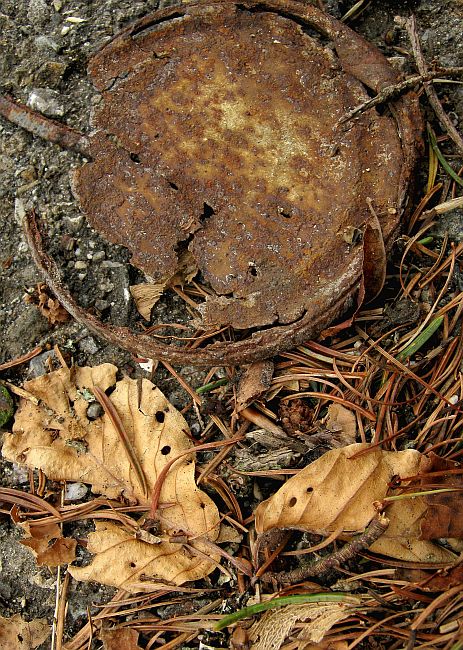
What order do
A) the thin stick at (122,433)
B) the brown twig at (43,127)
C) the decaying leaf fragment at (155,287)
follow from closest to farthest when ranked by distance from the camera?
1. the thin stick at (122,433)
2. the decaying leaf fragment at (155,287)
3. the brown twig at (43,127)

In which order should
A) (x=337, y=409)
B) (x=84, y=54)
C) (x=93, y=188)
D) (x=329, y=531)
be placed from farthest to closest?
(x=84, y=54), (x=93, y=188), (x=337, y=409), (x=329, y=531)

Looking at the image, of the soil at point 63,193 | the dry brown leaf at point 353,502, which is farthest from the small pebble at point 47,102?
the dry brown leaf at point 353,502

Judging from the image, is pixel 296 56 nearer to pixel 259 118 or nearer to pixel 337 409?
pixel 259 118

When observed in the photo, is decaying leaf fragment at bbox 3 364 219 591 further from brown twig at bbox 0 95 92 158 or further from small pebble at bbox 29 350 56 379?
brown twig at bbox 0 95 92 158

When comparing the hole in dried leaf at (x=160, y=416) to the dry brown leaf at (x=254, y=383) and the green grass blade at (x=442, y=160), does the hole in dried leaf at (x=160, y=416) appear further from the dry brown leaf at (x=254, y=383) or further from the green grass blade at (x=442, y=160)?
the green grass blade at (x=442, y=160)

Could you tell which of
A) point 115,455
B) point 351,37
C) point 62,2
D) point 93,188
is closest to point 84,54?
point 62,2

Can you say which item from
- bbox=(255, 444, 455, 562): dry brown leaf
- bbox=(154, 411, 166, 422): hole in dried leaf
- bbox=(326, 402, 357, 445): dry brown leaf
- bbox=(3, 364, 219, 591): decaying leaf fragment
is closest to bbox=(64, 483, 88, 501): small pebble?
bbox=(3, 364, 219, 591): decaying leaf fragment

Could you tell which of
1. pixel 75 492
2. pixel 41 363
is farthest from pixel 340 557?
pixel 41 363
